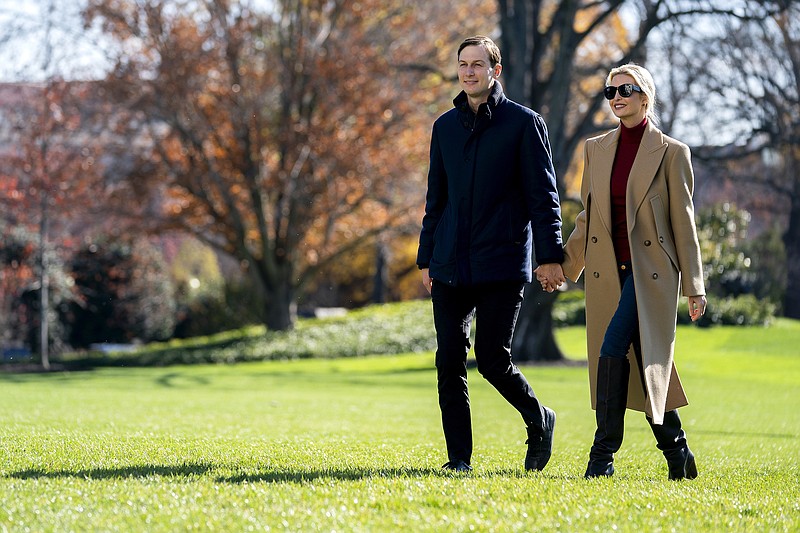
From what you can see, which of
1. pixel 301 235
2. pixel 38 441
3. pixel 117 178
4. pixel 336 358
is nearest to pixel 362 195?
pixel 301 235

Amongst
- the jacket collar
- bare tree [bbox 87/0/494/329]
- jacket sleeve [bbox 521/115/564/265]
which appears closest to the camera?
jacket sleeve [bbox 521/115/564/265]

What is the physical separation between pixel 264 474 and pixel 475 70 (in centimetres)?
229

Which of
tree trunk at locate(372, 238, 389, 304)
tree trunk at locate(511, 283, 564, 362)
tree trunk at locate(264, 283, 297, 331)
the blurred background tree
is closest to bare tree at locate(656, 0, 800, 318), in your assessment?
the blurred background tree

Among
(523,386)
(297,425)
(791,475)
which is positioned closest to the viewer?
(523,386)

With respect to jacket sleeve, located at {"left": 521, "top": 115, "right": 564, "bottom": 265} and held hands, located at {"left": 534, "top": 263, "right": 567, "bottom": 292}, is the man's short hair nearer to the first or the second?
jacket sleeve, located at {"left": 521, "top": 115, "right": 564, "bottom": 265}

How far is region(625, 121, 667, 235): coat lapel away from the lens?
588 centimetres

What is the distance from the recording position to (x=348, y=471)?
566 cm

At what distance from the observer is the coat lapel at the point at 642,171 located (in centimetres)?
588

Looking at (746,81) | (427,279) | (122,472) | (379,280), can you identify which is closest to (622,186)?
(427,279)

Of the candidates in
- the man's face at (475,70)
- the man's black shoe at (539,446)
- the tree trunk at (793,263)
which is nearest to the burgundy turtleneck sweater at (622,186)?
the man's face at (475,70)

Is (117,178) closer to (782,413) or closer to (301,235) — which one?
(301,235)

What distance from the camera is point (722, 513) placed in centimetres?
467

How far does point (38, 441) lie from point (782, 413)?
9.46 meters

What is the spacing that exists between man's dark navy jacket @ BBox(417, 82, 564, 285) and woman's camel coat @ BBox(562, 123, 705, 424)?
14.3 inches
